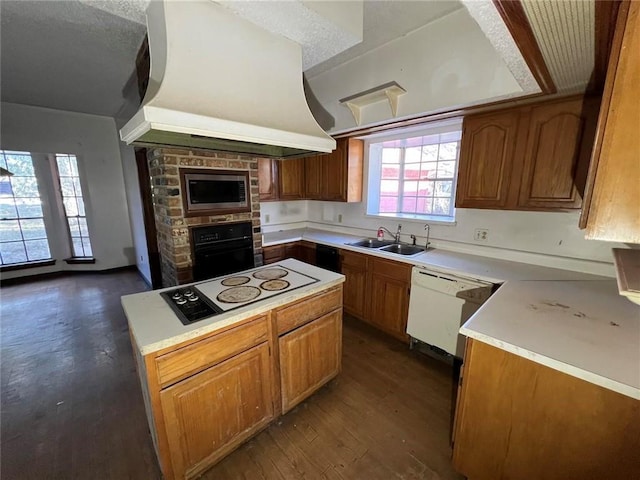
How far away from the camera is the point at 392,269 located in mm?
2482

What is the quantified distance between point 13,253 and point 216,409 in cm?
533

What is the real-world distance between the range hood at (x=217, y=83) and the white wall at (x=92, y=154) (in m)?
4.08

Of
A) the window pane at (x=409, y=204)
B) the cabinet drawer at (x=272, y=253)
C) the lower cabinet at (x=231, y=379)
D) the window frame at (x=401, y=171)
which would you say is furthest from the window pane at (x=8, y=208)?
the window pane at (x=409, y=204)

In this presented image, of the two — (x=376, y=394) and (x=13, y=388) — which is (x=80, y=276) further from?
(x=376, y=394)

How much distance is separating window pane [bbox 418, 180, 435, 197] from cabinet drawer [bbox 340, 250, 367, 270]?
1.02 metres

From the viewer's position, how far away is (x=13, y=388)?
2045 mm

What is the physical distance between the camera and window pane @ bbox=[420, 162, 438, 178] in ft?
9.18

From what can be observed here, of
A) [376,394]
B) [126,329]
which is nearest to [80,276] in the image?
[126,329]

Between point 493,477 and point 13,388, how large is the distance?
11.0 feet

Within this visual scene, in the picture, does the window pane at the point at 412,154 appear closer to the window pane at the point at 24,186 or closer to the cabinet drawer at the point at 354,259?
the cabinet drawer at the point at 354,259

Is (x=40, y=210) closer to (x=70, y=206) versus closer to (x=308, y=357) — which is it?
(x=70, y=206)

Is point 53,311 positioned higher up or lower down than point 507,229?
lower down

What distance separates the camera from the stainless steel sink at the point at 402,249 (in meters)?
2.72

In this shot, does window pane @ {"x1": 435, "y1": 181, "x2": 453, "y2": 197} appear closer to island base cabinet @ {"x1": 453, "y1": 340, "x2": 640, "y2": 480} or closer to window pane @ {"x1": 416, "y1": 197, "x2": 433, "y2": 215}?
window pane @ {"x1": 416, "y1": 197, "x2": 433, "y2": 215}
